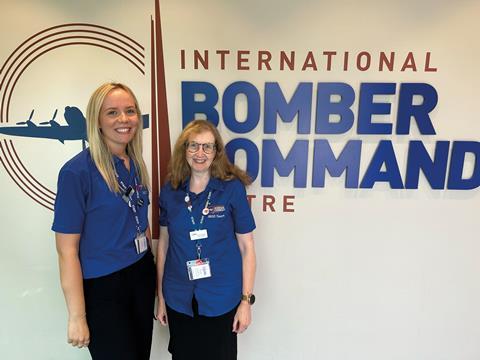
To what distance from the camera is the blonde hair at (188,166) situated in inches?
63.1

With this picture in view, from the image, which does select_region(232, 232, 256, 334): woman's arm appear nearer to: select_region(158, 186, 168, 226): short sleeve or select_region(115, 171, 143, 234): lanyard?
select_region(158, 186, 168, 226): short sleeve

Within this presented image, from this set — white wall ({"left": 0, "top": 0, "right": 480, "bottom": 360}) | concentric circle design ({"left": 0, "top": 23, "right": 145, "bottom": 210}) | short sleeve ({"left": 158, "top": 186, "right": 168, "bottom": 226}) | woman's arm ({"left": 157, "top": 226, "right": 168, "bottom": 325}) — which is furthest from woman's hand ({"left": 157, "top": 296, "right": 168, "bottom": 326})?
concentric circle design ({"left": 0, "top": 23, "right": 145, "bottom": 210})

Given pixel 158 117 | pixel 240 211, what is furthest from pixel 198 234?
pixel 158 117

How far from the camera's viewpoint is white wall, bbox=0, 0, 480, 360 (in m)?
1.84

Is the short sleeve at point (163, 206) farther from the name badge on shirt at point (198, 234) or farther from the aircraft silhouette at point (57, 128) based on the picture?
the aircraft silhouette at point (57, 128)

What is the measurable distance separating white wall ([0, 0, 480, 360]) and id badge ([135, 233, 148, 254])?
2.13 ft

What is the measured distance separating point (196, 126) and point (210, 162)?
0.18 m

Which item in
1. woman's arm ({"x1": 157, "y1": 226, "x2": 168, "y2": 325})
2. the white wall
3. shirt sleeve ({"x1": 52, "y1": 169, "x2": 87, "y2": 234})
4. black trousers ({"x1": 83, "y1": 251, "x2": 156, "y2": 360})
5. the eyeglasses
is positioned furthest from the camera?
the white wall

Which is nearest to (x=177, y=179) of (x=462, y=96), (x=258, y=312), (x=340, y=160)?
(x=340, y=160)

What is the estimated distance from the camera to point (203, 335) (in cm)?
163

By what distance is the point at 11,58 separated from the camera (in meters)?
1.88

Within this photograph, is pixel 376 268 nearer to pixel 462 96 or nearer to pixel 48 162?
pixel 462 96

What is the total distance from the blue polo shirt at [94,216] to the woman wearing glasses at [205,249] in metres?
0.20

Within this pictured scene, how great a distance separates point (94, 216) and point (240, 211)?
2.02 feet
